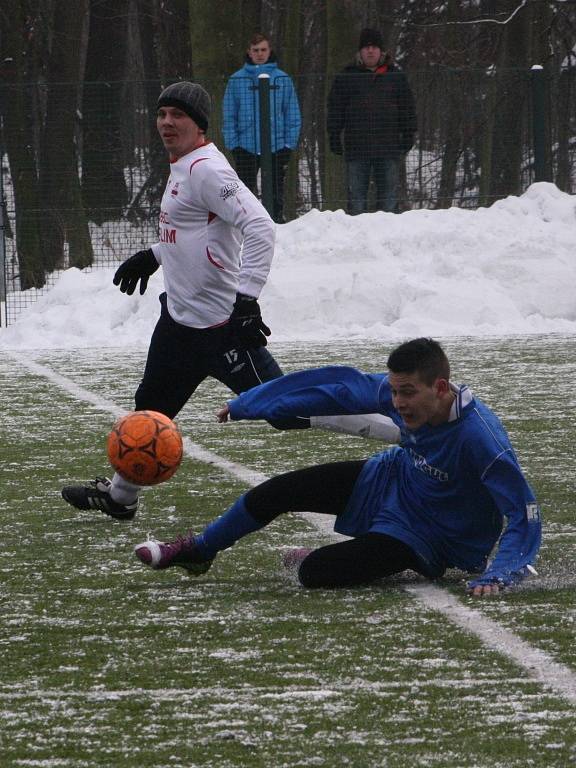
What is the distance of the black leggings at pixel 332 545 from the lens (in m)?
5.25

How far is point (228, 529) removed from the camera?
213 inches

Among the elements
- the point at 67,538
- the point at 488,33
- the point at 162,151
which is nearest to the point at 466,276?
the point at 162,151

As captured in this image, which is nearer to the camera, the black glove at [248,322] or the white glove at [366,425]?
the white glove at [366,425]

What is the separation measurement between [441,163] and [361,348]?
524 cm

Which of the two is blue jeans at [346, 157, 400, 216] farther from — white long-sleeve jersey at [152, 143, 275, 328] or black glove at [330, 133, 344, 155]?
white long-sleeve jersey at [152, 143, 275, 328]

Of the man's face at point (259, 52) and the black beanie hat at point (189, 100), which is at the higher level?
the man's face at point (259, 52)

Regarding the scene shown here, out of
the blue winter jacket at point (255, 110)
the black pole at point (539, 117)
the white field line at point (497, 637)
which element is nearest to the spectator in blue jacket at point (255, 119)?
the blue winter jacket at point (255, 110)

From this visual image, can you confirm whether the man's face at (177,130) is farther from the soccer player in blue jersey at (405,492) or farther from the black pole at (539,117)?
the black pole at (539,117)

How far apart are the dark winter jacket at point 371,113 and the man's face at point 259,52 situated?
31.7 inches

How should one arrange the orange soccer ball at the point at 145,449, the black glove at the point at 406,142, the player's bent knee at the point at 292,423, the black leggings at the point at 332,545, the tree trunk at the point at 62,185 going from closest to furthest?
1. the black leggings at the point at 332,545
2. the player's bent knee at the point at 292,423
3. the orange soccer ball at the point at 145,449
4. the black glove at the point at 406,142
5. the tree trunk at the point at 62,185

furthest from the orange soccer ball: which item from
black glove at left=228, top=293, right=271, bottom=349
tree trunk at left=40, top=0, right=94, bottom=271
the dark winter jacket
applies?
tree trunk at left=40, top=0, right=94, bottom=271

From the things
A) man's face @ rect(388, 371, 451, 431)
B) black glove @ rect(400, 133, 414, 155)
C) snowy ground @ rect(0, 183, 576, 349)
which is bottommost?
snowy ground @ rect(0, 183, 576, 349)

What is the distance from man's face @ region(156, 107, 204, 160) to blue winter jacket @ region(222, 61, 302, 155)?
10038mm

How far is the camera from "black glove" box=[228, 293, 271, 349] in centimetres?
634
